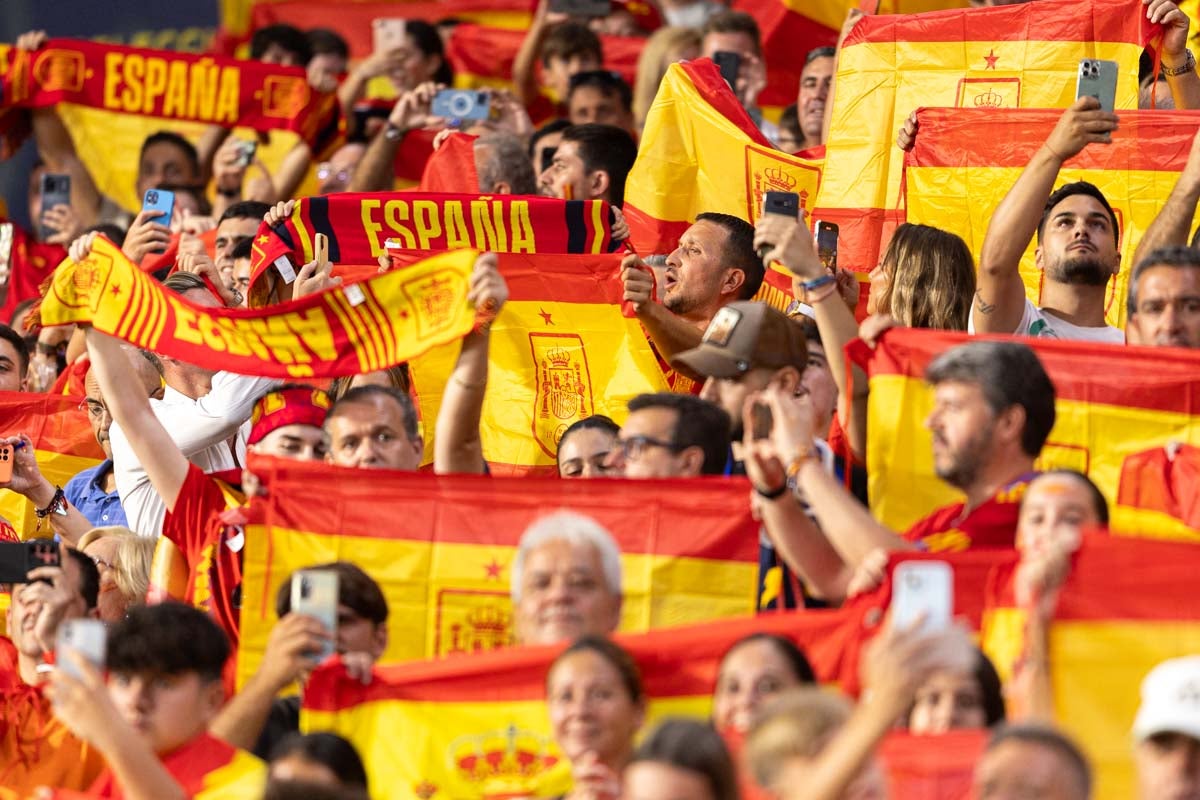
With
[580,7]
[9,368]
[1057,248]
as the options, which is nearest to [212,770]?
[1057,248]

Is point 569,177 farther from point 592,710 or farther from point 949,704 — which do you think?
point 949,704

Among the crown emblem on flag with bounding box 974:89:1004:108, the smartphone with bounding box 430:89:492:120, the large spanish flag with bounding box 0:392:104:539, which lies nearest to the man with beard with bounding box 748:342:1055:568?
the crown emblem on flag with bounding box 974:89:1004:108

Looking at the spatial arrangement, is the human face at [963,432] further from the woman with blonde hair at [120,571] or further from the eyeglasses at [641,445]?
the woman with blonde hair at [120,571]

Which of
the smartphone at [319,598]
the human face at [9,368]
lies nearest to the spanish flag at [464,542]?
the smartphone at [319,598]

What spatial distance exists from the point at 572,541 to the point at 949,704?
3.67ft

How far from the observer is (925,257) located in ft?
25.2

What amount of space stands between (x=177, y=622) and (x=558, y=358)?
2.96 meters

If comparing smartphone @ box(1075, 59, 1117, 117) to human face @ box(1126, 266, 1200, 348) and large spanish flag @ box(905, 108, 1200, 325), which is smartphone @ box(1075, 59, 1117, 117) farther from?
large spanish flag @ box(905, 108, 1200, 325)

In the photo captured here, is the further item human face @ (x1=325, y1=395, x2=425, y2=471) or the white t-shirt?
the white t-shirt

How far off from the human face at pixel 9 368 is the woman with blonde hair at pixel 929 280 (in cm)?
423

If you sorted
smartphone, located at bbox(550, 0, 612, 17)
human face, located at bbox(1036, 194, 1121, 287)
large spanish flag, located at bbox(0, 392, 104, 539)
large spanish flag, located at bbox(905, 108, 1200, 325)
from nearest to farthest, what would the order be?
human face, located at bbox(1036, 194, 1121, 287) → large spanish flag, located at bbox(905, 108, 1200, 325) → large spanish flag, located at bbox(0, 392, 104, 539) → smartphone, located at bbox(550, 0, 612, 17)

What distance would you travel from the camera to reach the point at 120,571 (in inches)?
305

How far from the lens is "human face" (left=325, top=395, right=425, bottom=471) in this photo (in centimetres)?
702

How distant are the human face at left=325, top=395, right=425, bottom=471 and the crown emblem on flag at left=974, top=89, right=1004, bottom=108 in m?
3.14
